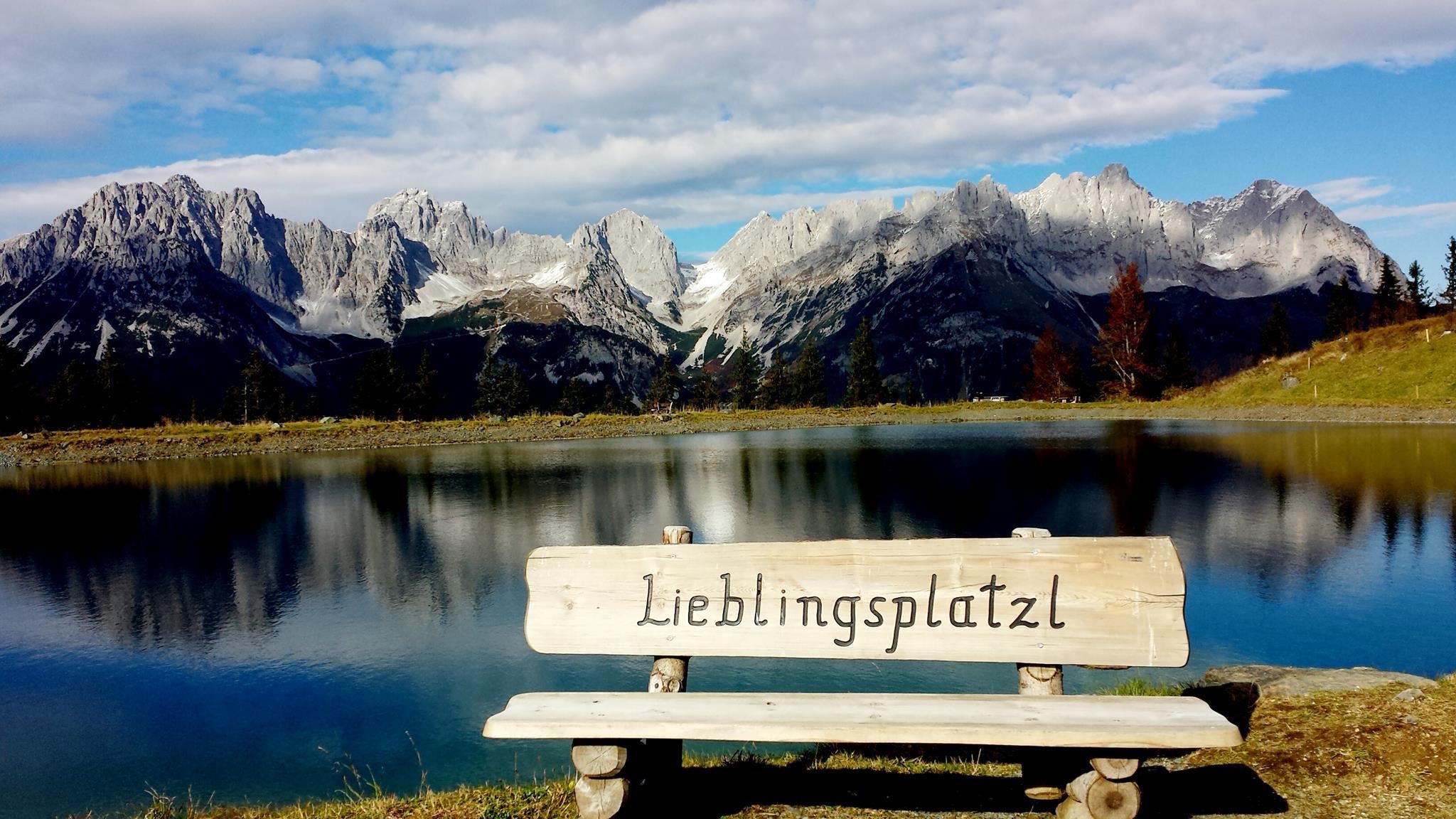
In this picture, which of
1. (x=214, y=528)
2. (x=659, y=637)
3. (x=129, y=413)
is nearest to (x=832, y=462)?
(x=214, y=528)

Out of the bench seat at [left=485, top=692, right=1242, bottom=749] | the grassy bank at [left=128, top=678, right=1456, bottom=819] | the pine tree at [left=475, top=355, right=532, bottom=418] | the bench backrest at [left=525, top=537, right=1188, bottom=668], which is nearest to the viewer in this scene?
the bench seat at [left=485, top=692, right=1242, bottom=749]

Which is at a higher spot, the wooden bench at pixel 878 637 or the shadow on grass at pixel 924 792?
the wooden bench at pixel 878 637

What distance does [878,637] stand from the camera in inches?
227

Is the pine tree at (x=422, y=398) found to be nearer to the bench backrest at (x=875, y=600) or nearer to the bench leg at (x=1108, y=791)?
the bench backrest at (x=875, y=600)

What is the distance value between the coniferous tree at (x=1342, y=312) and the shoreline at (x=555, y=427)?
5427 centimetres

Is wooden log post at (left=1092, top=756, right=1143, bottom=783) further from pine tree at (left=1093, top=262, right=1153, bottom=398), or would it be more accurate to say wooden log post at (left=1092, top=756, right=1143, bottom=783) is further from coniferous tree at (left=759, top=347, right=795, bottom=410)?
coniferous tree at (left=759, top=347, right=795, bottom=410)

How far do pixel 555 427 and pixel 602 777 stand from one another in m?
75.2

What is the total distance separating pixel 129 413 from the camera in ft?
301

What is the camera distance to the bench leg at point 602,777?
5.42 meters

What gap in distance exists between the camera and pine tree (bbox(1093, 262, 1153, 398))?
315 feet

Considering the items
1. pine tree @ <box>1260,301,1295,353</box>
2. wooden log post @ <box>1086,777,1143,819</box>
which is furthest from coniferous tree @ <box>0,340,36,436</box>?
pine tree @ <box>1260,301,1295,353</box>

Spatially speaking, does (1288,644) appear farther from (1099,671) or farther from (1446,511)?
(1446,511)

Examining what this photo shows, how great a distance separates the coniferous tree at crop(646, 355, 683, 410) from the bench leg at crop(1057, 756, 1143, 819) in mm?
111887

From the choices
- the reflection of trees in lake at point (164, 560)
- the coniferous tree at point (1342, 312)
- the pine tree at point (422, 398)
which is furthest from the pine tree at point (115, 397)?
the coniferous tree at point (1342, 312)
